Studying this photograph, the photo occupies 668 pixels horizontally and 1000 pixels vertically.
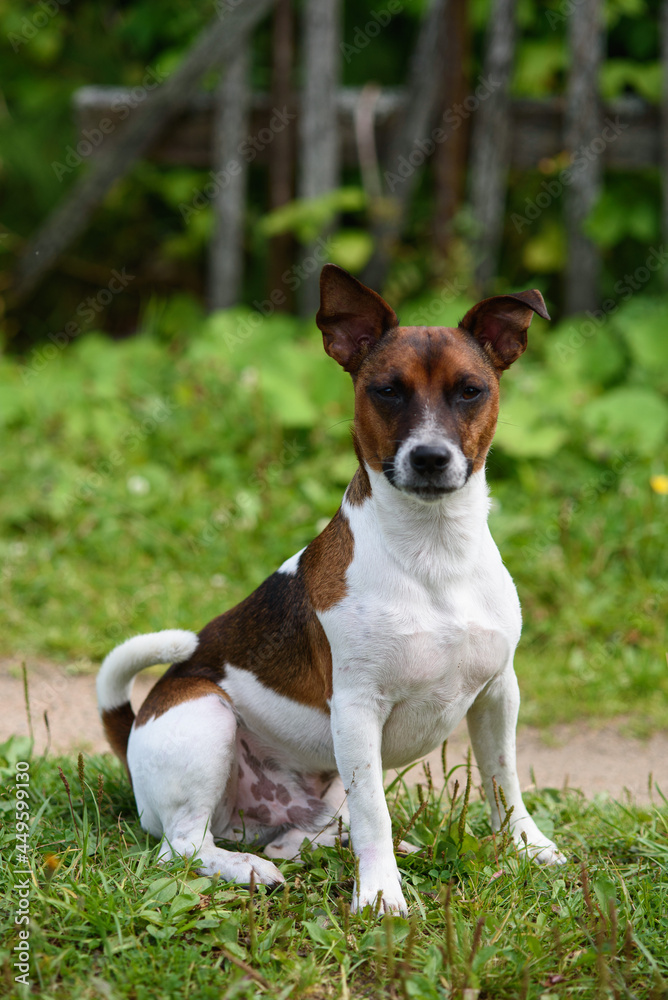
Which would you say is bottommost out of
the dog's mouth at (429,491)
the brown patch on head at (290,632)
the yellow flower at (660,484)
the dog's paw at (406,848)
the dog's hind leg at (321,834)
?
the dog's hind leg at (321,834)

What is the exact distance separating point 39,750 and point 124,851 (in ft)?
4.14

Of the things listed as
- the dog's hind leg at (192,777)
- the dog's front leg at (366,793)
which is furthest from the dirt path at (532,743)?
the dog's front leg at (366,793)

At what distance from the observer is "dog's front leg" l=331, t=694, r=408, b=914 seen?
8.91 ft

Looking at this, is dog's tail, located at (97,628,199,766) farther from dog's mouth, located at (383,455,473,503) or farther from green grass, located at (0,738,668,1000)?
dog's mouth, located at (383,455,473,503)

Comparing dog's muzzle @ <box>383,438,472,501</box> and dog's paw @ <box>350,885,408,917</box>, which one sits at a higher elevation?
dog's muzzle @ <box>383,438,472,501</box>

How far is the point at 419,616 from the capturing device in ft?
8.96

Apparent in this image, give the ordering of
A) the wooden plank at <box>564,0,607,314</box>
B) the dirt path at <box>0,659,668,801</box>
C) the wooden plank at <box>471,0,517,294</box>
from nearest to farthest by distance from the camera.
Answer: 1. the dirt path at <box>0,659,668,801</box>
2. the wooden plank at <box>564,0,607,314</box>
3. the wooden plank at <box>471,0,517,294</box>

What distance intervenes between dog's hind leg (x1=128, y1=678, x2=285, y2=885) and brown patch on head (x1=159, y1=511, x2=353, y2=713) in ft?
0.60

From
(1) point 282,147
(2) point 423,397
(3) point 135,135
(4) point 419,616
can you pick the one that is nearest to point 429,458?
(2) point 423,397

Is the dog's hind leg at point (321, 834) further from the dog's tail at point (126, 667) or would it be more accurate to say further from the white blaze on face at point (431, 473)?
the white blaze on face at point (431, 473)

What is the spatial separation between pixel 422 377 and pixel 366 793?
1.17 m

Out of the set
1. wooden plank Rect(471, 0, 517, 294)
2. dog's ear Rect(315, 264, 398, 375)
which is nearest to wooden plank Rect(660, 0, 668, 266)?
wooden plank Rect(471, 0, 517, 294)

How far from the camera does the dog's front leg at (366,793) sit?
271 cm

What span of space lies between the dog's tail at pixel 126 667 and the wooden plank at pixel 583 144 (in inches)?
194
